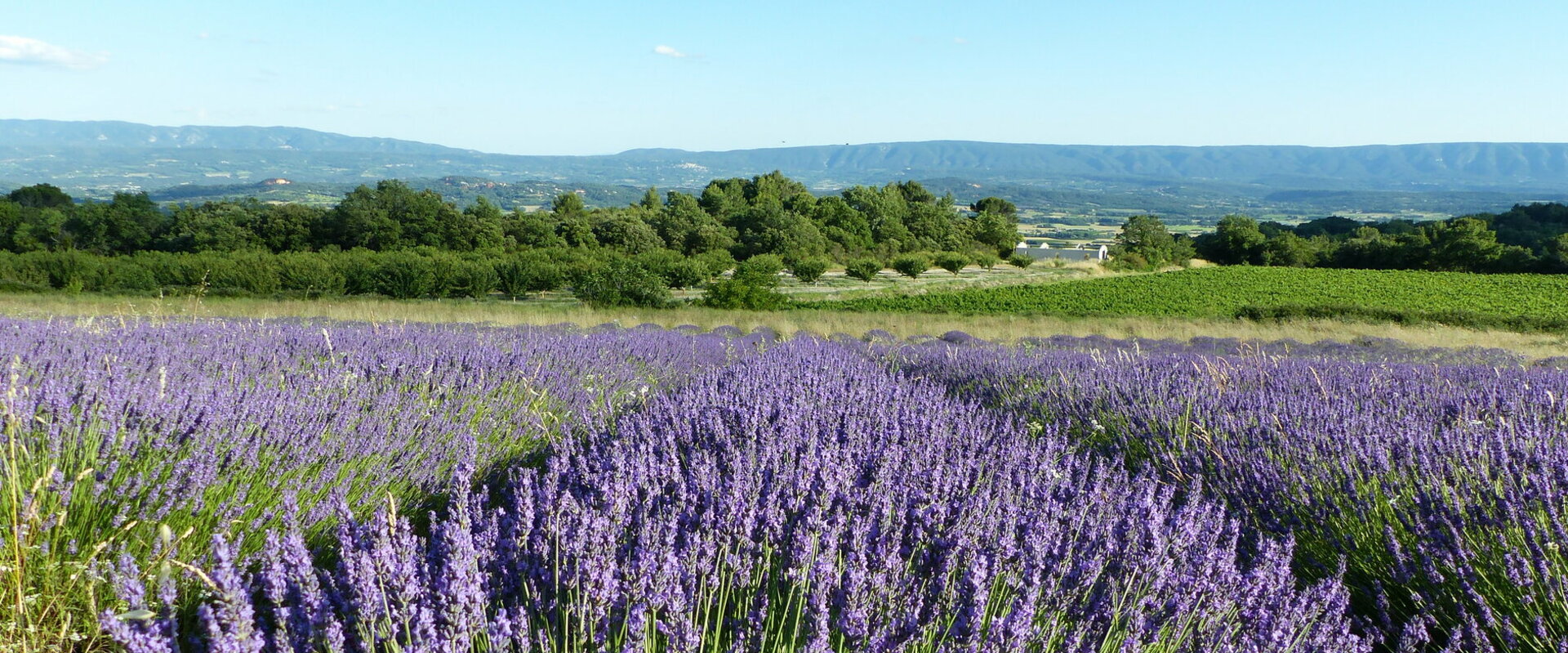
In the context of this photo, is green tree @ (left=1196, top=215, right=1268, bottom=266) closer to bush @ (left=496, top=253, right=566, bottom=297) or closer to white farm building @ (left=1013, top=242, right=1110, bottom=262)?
white farm building @ (left=1013, top=242, right=1110, bottom=262)

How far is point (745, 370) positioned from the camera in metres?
4.60

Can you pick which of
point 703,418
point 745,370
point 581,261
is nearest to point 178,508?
point 703,418

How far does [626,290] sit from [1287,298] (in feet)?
72.7

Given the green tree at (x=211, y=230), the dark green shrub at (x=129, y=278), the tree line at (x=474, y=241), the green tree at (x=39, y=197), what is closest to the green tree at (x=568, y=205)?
the tree line at (x=474, y=241)

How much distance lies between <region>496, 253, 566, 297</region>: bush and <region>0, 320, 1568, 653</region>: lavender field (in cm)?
2307

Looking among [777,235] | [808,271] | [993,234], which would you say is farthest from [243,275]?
[993,234]

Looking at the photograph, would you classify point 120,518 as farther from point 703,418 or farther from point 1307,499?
point 1307,499

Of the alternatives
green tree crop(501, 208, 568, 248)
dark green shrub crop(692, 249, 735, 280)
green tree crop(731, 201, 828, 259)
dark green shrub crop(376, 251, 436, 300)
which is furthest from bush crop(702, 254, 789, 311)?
green tree crop(731, 201, 828, 259)

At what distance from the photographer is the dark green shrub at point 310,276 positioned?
23812 millimetres

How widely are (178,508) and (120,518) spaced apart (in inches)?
8.7

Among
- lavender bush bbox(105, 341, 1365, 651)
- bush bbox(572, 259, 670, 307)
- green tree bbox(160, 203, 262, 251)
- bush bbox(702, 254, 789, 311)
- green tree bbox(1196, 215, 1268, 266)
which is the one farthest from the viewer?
green tree bbox(1196, 215, 1268, 266)

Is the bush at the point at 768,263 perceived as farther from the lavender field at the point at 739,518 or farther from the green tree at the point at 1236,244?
the green tree at the point at 1236,244

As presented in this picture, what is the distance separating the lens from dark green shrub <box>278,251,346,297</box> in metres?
23.8

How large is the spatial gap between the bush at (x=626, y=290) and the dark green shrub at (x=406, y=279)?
5182 mm
